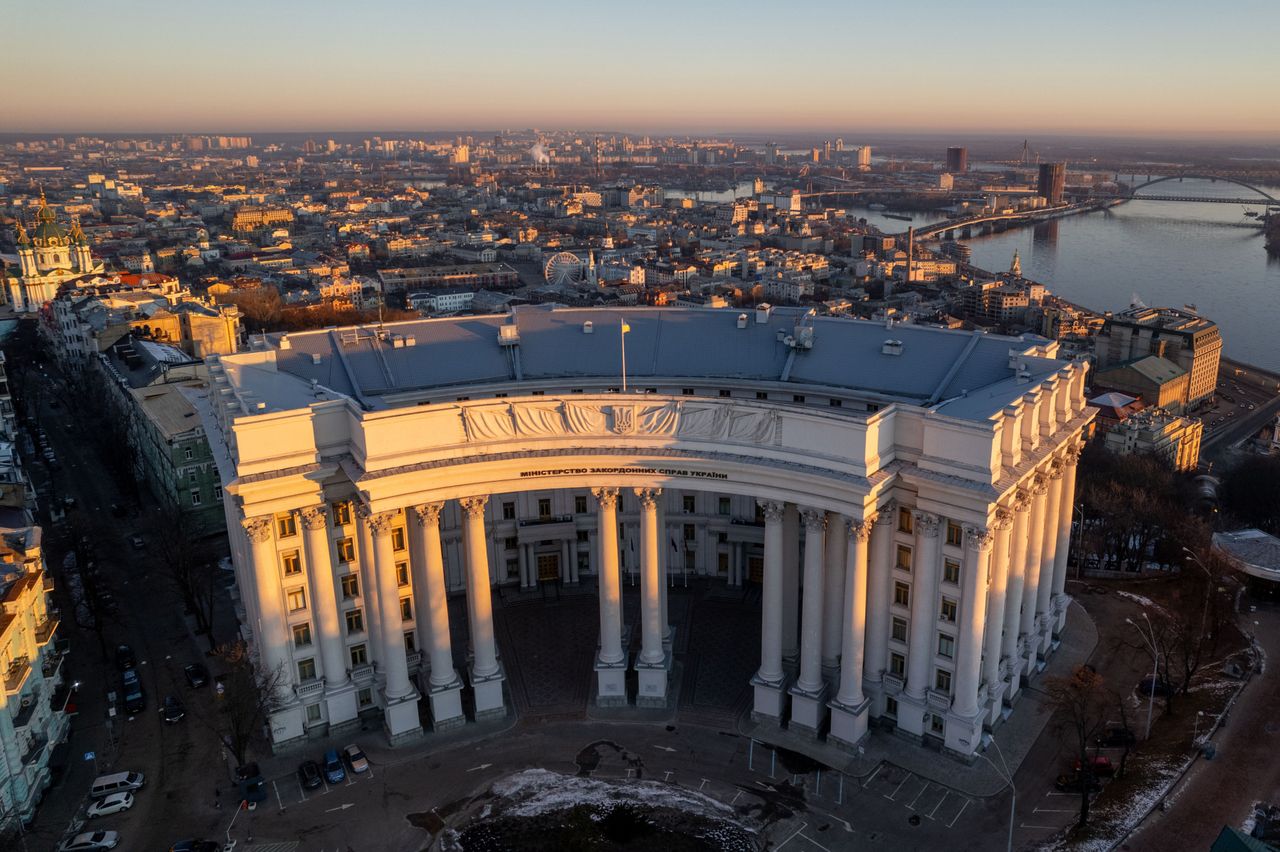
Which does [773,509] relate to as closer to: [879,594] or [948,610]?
[879,594]

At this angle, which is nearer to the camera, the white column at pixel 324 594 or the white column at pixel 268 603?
the white column at pixel 268 603

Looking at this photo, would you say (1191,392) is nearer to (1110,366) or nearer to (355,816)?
(1110,366)

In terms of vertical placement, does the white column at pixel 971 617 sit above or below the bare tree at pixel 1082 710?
above

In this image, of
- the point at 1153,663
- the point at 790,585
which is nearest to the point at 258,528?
the point at 790,585

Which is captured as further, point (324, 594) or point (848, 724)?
point (324, 594)

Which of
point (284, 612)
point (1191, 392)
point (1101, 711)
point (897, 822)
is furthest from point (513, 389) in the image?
point (1191, 392)

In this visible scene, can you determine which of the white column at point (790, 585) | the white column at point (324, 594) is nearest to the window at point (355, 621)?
the white column at point (324, 594)

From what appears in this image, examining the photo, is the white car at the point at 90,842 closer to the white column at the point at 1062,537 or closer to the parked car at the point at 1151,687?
the white column at the point at 1062,537
